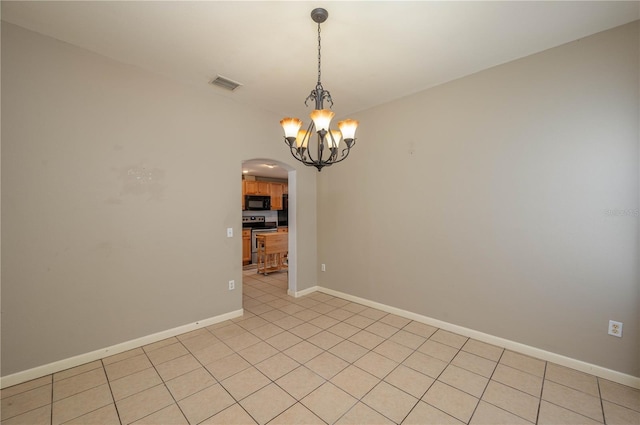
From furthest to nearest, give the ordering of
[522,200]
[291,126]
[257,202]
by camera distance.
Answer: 1. [257,202]
2. [522,200]
3. [291,126]

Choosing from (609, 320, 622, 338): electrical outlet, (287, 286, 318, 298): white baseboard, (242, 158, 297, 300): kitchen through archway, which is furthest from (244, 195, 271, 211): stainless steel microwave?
(609, 320, 622, 338): electrical outlet

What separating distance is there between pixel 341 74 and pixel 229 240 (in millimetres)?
2344

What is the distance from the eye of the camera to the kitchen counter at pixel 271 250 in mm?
5475

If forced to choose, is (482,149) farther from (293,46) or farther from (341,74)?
(293,46)

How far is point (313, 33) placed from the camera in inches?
84.0

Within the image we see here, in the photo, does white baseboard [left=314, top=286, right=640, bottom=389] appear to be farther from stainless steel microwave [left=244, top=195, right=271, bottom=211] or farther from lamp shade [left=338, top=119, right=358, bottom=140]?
stainless steel microwave [left=244, top=195, right=271, bottom=211]

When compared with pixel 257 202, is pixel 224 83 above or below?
above


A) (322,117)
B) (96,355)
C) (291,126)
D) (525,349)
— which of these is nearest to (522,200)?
Result: (525,349)

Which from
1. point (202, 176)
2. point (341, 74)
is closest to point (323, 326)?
point (202, 176)

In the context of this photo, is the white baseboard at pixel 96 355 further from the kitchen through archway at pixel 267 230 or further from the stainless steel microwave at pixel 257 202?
the stainless steel microwave at pixel 257 202

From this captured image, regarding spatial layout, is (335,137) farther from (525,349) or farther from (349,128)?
(525,349)

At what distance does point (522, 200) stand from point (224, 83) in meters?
3.31

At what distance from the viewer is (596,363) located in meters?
2.14

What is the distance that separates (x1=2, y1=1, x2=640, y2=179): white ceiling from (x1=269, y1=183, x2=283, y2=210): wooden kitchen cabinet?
502cm
